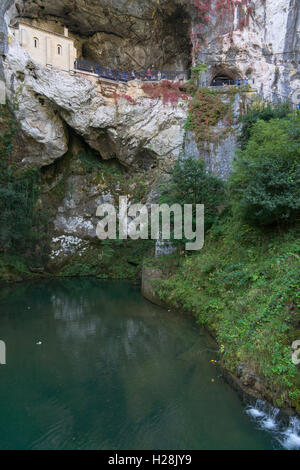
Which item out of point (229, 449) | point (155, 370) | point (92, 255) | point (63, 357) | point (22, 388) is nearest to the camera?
point (229, 449)

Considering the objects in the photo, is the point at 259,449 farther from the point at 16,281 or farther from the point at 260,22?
the point at 260,22

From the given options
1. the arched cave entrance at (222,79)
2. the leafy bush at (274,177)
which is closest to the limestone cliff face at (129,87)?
the arched cave entrance at (222,79)

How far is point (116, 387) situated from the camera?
682 cm

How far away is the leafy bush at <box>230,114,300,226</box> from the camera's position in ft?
27.9

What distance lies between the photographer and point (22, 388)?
6.74 meters

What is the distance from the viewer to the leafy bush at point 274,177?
851 centimetres

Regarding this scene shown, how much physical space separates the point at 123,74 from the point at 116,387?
21.3 m

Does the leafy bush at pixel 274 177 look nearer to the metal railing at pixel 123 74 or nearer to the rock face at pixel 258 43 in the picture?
the rock face at pixel 258 43

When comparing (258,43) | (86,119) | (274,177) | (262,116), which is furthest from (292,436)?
(258,43)

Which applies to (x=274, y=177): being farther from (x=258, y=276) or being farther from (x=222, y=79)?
(x=222, y=79)

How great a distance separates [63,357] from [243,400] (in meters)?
5.03

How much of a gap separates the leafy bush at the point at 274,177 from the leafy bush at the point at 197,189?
3.74 meters

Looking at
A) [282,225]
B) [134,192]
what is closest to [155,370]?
[282,225]

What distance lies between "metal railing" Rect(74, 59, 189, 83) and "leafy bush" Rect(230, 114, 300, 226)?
14.6 meters
